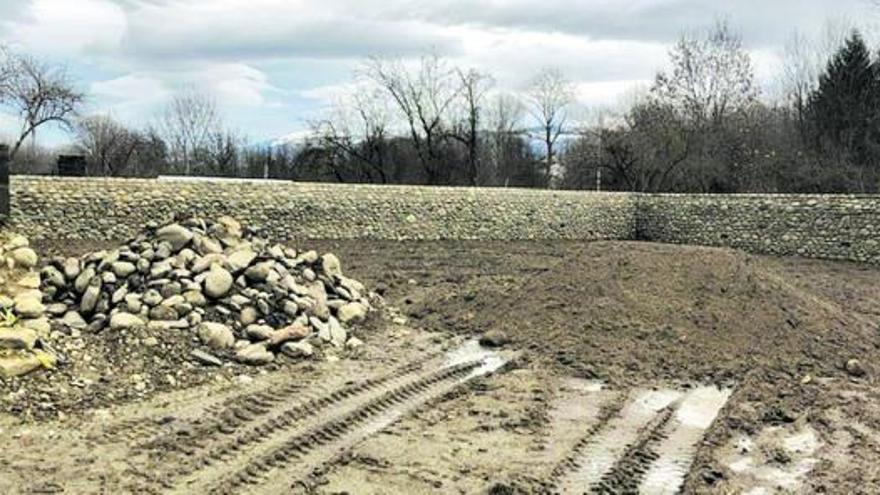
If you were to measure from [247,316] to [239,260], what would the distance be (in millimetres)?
965

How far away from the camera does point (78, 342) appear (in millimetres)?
7789

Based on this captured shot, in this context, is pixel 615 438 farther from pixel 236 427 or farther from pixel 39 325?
pixel 39 325

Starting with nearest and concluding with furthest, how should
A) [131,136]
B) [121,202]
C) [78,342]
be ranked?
[78,342]
[121,202]
[131,136]

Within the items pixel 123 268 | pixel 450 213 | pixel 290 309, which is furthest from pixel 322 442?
pixel 450 213

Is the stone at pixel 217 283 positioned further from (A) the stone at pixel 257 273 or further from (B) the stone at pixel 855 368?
(B) the stone at pixel 855 368

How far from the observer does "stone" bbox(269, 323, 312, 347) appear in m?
8.55

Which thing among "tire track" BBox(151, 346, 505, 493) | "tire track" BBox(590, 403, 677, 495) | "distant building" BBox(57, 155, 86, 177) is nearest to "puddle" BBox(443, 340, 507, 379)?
"tire track" BBox(151, 346, 505, 493)

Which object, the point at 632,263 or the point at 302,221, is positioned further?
the point at 302,221

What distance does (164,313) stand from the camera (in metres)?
8.48

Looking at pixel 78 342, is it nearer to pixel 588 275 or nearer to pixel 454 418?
pixel 454 418

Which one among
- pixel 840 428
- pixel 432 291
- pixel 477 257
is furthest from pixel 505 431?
pixel 477 257

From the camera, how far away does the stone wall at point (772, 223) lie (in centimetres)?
2092

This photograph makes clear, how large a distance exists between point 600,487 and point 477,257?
13.7m

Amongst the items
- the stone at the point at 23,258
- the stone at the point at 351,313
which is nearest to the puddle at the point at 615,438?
the stone at the point at 351,313
